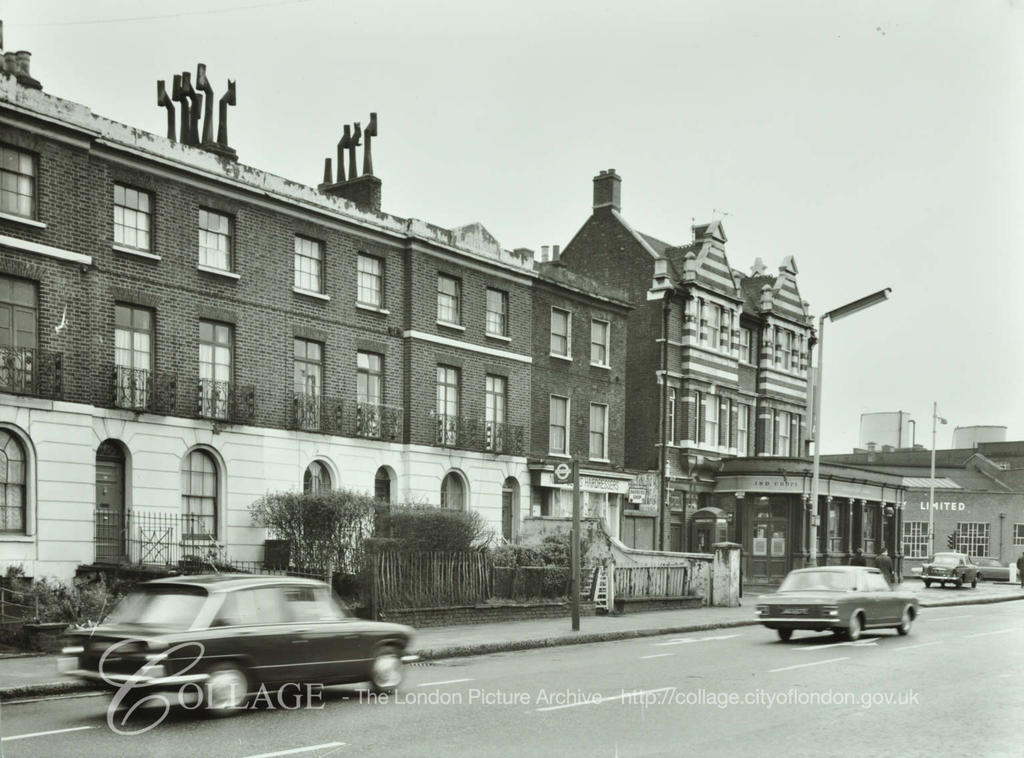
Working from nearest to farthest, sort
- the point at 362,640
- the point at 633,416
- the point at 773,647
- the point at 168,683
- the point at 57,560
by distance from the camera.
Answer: the point at 168,683
the point at 362,640
the point at 773,647
the point at 57,560
the point at 633,416

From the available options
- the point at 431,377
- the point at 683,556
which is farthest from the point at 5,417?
the point at 683,556

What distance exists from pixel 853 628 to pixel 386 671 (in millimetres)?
10674

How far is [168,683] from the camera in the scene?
10758 millimetres

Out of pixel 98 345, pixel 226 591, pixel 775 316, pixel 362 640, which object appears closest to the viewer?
pixel 226 591

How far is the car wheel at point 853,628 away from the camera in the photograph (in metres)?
20.2

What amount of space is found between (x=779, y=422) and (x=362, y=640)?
39.5m

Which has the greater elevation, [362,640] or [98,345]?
[98,345]

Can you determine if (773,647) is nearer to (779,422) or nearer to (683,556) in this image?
(683,556)

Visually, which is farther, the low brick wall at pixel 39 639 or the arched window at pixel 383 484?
the arched window at pixel 383 484

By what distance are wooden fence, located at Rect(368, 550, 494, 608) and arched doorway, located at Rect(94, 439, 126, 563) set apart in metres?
5.68

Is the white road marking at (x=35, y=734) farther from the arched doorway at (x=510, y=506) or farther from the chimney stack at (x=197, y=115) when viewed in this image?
the arched doorway at (x=510, y=506)

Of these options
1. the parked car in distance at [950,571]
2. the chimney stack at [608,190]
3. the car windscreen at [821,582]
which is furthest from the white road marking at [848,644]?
the parked car in distance at [950,571]

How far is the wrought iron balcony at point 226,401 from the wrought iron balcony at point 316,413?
1401mm

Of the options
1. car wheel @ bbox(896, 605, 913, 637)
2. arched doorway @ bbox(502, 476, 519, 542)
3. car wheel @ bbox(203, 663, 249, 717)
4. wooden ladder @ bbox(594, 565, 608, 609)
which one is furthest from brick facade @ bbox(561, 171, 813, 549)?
car wheel @ bbox(203, 663, 249, 717)
